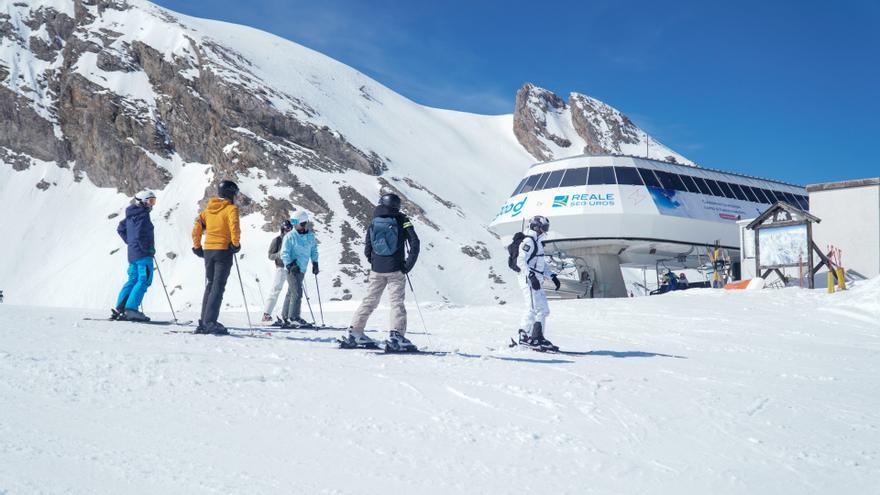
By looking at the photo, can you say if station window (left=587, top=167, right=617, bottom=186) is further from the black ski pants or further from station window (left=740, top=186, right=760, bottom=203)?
the black ski pants

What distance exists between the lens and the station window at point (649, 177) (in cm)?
2495

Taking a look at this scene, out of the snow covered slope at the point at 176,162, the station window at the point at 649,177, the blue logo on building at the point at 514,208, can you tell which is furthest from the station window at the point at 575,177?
the snow covered slope at the point at 176,162

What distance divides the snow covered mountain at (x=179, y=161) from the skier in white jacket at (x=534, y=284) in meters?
29.9

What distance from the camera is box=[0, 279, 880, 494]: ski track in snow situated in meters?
2.97

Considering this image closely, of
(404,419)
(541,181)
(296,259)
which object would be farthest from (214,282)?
(541,181)

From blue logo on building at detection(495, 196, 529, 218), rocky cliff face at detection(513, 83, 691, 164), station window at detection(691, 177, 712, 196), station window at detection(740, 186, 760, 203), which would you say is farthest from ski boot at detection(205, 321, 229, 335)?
rocky cliff face at detection(513, 83, 691, 164)

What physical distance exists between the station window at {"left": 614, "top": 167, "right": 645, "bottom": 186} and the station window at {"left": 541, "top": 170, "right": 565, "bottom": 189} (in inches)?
82.5

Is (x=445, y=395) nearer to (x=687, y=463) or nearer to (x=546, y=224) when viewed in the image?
(x=687, y=463)

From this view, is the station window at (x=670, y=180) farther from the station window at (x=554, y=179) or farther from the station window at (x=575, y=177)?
the station window at (x=554, y=179)

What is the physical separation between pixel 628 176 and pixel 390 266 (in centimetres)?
1977

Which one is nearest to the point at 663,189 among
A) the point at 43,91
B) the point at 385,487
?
the point at 385,487

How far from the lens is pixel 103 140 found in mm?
53938

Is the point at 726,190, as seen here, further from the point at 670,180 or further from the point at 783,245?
the point at 783,245

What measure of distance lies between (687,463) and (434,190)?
202ft
